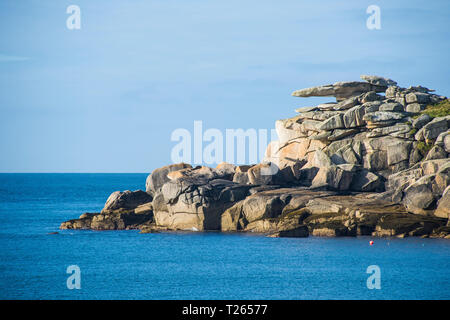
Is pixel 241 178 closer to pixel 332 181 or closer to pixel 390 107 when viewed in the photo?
pixel 332 181

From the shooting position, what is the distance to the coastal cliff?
180 ft

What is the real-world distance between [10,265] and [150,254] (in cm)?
1039

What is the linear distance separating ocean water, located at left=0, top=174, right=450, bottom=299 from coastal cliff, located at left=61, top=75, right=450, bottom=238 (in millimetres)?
2362

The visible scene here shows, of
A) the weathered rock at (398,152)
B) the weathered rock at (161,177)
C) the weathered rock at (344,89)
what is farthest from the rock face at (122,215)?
the weathered rock at (398,152)

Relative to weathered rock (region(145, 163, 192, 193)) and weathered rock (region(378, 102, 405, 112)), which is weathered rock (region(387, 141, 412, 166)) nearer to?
weathered rock (region(378, 102, 405, 112))

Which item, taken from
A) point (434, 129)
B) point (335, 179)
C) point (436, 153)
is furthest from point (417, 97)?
point (335, 179)

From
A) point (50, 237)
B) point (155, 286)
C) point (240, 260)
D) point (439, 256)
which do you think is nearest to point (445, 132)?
point (439, 256)

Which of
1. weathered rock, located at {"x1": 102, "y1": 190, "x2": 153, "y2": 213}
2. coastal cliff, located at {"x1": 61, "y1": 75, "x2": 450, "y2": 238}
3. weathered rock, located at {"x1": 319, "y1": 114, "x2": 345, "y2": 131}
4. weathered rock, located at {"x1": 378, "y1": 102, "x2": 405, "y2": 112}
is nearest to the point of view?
coastal cliff, located at {"x1": 61, "y1": 75, "x2": 450, "y2": 238}

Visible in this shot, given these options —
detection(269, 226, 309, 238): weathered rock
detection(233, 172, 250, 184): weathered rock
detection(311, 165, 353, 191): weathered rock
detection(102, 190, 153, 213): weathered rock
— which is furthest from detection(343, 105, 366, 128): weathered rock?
detection(102, 190, 153, 213): weathered rock

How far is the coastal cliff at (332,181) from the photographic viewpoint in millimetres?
54781

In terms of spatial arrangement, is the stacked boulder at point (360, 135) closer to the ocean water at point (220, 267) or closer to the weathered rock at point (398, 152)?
the weathered rock at point (398, 152)

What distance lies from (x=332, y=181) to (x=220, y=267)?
1897 cm

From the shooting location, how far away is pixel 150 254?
171 feet
